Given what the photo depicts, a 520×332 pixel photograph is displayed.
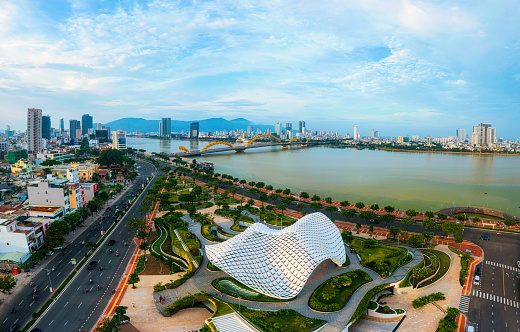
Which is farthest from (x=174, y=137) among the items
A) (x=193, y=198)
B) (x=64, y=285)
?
(x=64, y=285)

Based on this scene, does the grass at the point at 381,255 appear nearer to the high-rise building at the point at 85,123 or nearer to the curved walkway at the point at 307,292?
the curved walkway at the point at 307,292

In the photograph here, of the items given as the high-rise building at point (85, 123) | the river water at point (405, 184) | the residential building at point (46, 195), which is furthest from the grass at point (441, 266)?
the high-rise building at point (85, 123)

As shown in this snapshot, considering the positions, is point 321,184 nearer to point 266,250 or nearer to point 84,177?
point 266,250

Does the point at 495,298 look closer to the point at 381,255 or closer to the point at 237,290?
the point at 381,255

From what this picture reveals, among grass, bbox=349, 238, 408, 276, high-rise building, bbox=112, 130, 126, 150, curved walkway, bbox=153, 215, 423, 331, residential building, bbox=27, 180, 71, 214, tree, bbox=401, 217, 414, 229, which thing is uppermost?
high-rise building, bbox=112, 130, 126, 150

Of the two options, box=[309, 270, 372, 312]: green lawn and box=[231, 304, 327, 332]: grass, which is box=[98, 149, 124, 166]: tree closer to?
box=[231, 304, 327, 332]: grass

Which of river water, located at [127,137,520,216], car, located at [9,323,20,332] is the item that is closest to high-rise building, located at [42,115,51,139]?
river water, located at [127,137,520,216]
